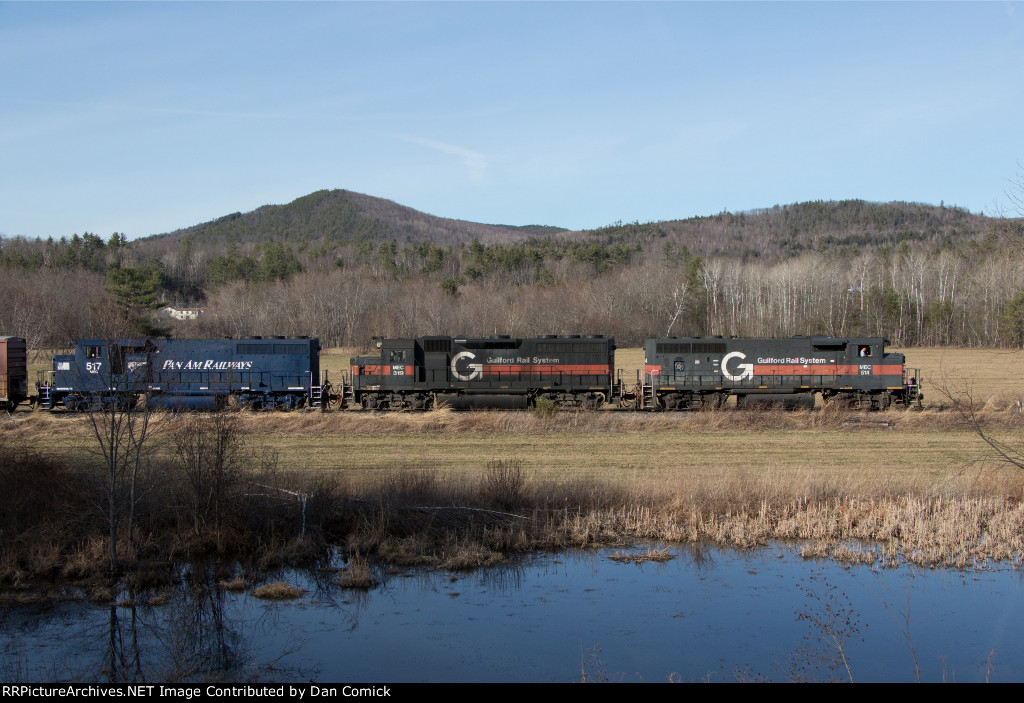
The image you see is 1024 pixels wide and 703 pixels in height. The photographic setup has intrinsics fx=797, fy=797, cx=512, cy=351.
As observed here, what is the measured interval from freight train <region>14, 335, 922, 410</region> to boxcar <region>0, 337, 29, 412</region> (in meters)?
0.14

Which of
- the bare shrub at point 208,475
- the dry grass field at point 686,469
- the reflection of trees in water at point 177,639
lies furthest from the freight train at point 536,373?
the reflection of trees in water at point 177,639

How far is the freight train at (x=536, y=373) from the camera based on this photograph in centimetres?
3697

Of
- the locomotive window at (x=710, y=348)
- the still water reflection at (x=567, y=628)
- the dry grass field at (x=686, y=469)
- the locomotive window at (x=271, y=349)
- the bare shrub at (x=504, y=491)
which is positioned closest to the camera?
the still water reflection at (x=567, y=628)

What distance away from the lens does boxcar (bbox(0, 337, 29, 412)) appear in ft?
118

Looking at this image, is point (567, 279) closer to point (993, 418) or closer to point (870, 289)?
point (870, 289)

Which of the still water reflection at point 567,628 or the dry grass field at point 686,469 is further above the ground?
the dry grass field at point 686,469

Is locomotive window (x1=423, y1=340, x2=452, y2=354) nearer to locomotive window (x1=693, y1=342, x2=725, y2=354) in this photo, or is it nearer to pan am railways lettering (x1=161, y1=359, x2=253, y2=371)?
pan am railways lettering (x1=161, y1=359, x2=253, y2=371)

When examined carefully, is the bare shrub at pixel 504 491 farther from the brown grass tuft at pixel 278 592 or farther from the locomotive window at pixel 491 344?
the locomotive window at pixel 491 344

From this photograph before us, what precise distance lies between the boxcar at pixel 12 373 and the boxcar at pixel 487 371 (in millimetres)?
15418

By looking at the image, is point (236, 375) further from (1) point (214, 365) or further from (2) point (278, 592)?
(2) point (278, 592)

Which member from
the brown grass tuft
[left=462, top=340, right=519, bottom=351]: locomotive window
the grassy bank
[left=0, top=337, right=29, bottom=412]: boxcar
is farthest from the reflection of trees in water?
[left=0, top=337, right=29, bottom=412]: boxcar

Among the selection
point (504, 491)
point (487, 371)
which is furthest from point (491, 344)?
point (504, 491)

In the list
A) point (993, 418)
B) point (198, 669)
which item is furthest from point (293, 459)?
point (993, 418)

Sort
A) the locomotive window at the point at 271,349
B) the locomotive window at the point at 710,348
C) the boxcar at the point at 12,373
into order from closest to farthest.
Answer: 1. the boxcar at the point at 12,373
2. the locomotive window at the point at 710,348
3. the locomotive window at the point at 271,349
